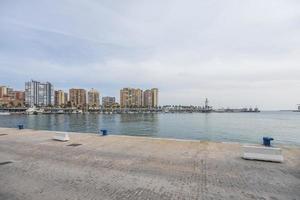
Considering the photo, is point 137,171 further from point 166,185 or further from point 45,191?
point 45,191

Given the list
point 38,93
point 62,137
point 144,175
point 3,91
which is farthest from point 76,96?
point 144,175

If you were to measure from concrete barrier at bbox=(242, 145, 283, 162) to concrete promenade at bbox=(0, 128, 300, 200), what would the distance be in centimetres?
33

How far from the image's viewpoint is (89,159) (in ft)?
28.9

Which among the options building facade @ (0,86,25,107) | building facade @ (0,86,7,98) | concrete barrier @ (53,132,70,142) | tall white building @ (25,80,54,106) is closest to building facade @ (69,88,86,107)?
tall white building @ (25,80,54,106)

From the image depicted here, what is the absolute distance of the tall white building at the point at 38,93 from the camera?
7121 inches

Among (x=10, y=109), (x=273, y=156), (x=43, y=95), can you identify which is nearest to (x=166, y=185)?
(x=273, y=156)

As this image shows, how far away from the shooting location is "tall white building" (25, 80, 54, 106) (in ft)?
593

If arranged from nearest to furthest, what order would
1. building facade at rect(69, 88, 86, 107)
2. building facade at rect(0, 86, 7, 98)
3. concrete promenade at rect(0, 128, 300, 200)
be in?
concrete promenade at rect(0, 128, 300, 200)
building facade at rect(0, 86, 7, 98)
building facade at rect(69, 88, 86, 107)

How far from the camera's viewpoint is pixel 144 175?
6.68 meters

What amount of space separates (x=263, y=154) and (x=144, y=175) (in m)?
5.42

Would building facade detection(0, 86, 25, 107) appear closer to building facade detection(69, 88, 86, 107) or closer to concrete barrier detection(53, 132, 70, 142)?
building facade detection(69, 88, 86, 107)

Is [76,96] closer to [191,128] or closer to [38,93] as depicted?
[38,93]

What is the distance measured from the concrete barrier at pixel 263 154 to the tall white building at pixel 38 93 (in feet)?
664

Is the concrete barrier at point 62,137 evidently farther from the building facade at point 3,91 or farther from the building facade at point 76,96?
the building facade at point 3,91
